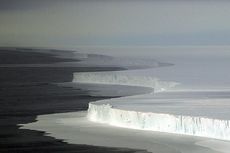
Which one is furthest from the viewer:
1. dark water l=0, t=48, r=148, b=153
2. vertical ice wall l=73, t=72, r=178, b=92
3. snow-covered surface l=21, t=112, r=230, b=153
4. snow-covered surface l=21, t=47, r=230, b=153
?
vertical ice wall l=73, t=72, r=178, b=92

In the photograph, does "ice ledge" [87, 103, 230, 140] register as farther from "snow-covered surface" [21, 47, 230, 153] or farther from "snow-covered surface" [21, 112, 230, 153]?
"snow-covered surface" [21, 112, 230, 153]

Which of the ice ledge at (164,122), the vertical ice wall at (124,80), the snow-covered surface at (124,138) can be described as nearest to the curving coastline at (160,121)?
the ice ledge at (164,122)

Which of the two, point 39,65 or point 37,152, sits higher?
point 39,65

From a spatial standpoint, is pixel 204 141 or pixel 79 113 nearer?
pixel 204 141

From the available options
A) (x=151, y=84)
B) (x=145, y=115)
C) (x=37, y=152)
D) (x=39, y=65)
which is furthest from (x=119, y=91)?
(x=39, y=65)

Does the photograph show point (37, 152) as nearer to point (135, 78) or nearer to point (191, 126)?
point (191, 126)

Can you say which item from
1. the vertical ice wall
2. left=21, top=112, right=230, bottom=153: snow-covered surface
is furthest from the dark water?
the vertical ice wall

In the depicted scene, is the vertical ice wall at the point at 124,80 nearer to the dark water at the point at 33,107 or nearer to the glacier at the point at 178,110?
the glacier at the point at 178,110

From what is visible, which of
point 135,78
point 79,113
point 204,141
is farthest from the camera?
point 135,78
